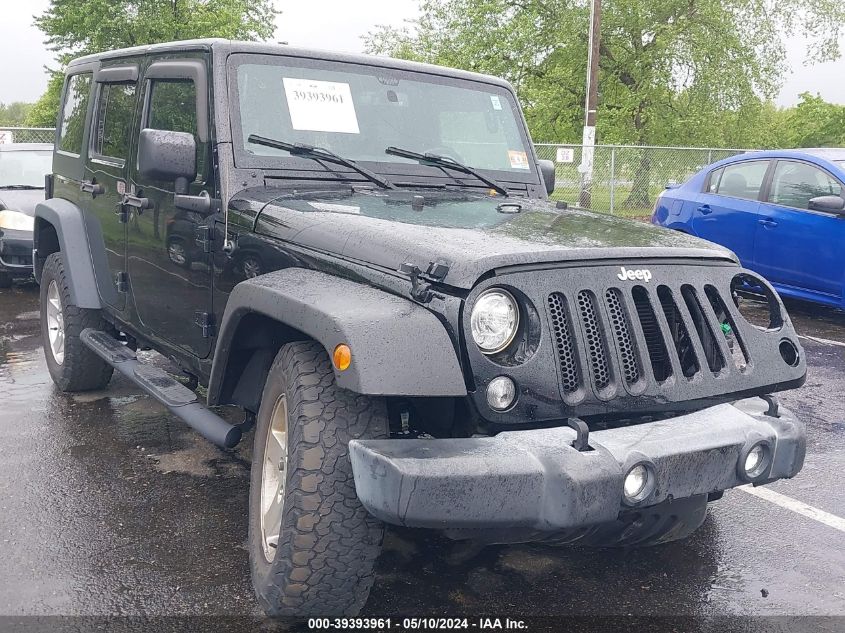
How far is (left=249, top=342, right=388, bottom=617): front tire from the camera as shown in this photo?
8.89ft

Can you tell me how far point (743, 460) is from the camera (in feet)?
9.23

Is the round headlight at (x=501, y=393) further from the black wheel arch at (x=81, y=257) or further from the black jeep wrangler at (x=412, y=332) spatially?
the black wheel arch at (x=81, y=257)

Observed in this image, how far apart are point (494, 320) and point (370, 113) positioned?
1722mm

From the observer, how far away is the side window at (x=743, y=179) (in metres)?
8.95

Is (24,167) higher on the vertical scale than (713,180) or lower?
lower

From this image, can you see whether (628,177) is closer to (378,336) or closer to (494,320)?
(494,320)

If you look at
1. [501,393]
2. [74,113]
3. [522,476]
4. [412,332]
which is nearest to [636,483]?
[522,476]

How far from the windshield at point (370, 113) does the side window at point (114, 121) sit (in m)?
1.16

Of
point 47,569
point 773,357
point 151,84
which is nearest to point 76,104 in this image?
point 151,84

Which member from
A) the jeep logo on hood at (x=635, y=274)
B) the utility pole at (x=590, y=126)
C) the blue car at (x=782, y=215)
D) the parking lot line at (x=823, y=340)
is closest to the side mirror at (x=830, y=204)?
the blue car at (x=782, y=215)

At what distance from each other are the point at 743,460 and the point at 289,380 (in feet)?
4.85

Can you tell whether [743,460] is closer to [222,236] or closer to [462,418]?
[462,418]

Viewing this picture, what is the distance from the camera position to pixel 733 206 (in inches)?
356

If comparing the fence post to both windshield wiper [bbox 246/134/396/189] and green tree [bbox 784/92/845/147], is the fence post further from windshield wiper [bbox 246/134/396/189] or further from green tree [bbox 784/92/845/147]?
green tree [bbox 784/92/845/147]
